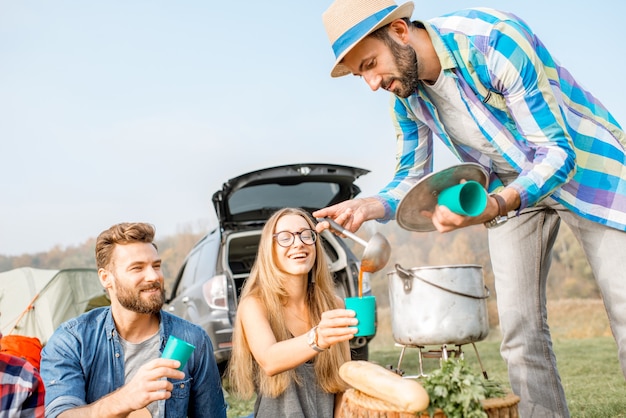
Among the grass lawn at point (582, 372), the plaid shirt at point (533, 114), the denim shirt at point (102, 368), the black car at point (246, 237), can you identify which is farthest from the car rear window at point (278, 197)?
the plaid shirt at point (533, 114)

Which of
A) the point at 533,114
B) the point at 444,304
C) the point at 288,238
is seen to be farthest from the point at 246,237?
the point at 533,114

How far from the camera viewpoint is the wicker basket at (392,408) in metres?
1.87

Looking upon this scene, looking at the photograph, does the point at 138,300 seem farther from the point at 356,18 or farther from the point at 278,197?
the point at 278,197

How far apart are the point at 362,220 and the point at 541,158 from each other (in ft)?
2.52

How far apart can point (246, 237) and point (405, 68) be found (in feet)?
13.2

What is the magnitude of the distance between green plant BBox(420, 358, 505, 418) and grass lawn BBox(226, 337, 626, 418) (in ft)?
5.93

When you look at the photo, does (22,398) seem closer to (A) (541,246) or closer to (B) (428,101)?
(B) (428,101)

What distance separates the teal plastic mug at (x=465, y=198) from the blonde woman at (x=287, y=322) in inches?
36.4

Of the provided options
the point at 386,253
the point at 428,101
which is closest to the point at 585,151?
the point at 428,101

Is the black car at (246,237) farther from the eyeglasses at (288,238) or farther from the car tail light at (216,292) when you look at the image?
the eyeglasses at (288,238)

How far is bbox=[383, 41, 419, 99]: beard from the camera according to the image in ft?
7.66

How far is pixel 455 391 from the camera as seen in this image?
1.82m

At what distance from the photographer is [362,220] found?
8.39 feet

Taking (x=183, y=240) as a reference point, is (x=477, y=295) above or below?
below
